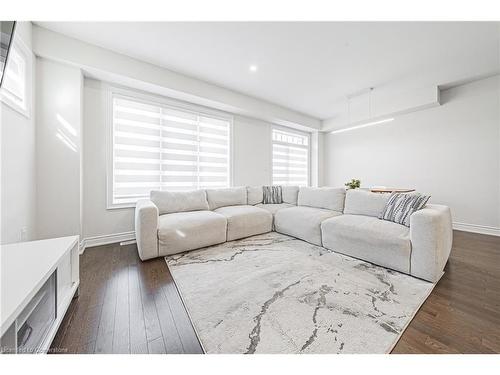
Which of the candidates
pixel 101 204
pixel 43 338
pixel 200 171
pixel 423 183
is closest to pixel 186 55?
pixel 200 171

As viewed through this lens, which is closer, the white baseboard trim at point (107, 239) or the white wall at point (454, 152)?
the white baseboard trim at point (107, 239)

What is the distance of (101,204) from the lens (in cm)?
287

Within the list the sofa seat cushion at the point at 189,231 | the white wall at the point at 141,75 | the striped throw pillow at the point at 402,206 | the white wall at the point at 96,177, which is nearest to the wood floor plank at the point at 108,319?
the sofa seat cushion at the point at 189,231

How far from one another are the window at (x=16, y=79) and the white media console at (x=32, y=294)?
4.88 ft

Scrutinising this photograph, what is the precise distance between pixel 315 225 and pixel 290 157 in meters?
3.23

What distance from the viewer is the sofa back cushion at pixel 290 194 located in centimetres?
384

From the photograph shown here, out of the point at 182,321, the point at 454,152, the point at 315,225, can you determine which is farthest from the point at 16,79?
the point at 454,152

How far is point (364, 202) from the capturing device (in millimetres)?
2627

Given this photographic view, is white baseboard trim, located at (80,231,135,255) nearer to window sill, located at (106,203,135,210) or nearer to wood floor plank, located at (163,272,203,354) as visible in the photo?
window sill, located at (106,203,135,210)

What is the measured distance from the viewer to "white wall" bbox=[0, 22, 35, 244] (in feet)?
5.55

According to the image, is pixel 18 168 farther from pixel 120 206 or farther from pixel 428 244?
pixel 428 244

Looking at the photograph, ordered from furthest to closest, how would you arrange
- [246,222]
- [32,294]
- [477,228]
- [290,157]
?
[290,157], [477,228], [246,222], [32,294]

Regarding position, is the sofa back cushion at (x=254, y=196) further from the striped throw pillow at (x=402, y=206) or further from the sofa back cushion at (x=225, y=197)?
the striped throw pillow at (x=402, y=206)

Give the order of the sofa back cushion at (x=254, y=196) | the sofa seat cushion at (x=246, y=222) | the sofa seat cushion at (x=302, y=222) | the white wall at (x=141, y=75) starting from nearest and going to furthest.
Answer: the white wall at (x=141, y=75)
the sofa seat cushion at (x=302, y=222)
the sofa seat cushion at (x=246, y=222)
the sofa back cushion at (x=254, y=196)
